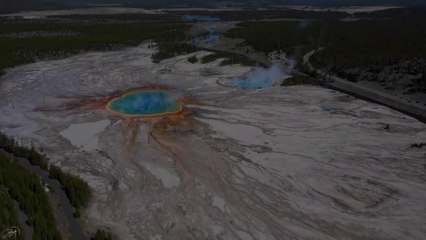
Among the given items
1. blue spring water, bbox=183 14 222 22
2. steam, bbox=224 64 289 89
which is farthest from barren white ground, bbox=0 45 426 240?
blue spring water, bbox=183 14 222 22

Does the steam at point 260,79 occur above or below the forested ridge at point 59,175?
below

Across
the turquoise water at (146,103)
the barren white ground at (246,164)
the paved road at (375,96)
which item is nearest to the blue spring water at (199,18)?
the paved road at (375,96)

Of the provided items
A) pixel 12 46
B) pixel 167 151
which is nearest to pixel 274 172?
pixel 167 151

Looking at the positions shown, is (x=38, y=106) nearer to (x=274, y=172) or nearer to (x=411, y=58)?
(x=274, y=172)

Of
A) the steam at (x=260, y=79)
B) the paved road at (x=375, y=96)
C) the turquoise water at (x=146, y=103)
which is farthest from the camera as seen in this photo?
the steam at (x=260, y=79)

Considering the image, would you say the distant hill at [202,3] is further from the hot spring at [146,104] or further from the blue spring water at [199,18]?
the hot spring at [146,104]
